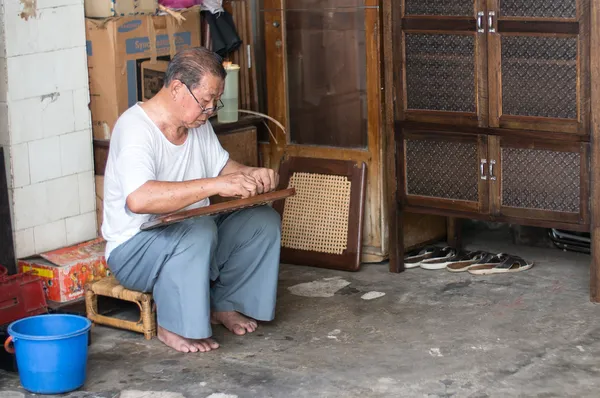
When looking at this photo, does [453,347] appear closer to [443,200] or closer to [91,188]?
[443,200]

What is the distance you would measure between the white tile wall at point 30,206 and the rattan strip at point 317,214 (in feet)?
4.78

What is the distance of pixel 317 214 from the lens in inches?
217

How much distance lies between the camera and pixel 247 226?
4.42m

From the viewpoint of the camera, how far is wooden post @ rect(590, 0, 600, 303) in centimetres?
437

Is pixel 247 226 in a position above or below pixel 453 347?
above

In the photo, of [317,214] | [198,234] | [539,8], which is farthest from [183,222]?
[539,8]

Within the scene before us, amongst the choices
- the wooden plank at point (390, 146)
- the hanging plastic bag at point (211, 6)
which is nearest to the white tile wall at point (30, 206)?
the hanging plastic bag at point (211, 6)

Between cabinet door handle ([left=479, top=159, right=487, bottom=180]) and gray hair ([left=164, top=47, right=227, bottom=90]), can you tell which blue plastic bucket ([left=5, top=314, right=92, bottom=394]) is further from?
cabinet door handle ([left=479, top=159, right=487, bottom=180])

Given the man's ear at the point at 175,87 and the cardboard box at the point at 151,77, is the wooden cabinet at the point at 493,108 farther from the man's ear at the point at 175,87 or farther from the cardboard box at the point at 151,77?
the man's ear at the point at 175,87

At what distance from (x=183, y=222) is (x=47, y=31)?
48.5 inches

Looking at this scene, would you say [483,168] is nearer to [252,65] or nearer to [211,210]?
[211,210]

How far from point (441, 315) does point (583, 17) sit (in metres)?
1.50

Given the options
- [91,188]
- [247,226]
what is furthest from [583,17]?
[91,188]

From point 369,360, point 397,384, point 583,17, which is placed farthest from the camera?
point 583,17
